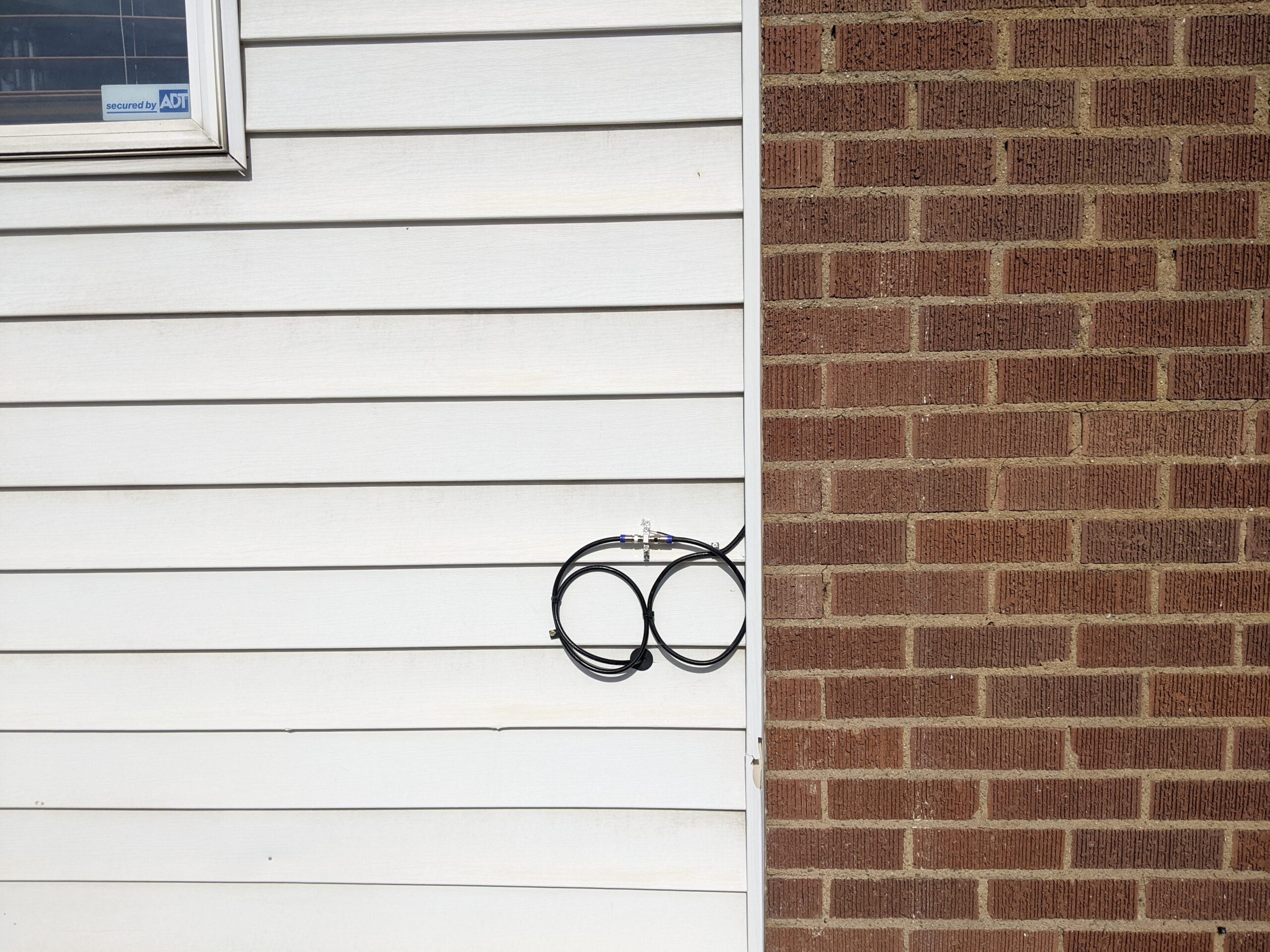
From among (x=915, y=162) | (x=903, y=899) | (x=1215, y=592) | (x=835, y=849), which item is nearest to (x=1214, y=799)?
(x=1215, y=592)

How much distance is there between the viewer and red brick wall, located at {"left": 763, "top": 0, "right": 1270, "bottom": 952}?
151cm

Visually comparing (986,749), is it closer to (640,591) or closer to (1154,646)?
(1154,646)

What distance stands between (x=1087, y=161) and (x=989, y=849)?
1.30 meters

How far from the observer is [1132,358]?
1538 mm

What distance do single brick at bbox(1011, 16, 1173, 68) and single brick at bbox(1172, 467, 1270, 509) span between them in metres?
0.73

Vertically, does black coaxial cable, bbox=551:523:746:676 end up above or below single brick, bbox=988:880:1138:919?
above

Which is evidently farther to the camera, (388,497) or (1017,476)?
(388,497)

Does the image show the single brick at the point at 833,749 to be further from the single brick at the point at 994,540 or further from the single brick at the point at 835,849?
the single brick at the point at 994,540

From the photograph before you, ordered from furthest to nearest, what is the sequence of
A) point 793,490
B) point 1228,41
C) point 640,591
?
point 640,591 < point 793,490 < point 1228,41

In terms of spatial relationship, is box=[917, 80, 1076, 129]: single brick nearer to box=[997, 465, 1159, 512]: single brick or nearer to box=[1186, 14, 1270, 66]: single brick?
box=[1186, 14, 1270, 66]: single brick

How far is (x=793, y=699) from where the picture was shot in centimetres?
164

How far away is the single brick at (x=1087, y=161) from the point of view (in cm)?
151

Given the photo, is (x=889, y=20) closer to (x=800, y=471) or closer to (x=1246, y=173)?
(x=1246, y=173)

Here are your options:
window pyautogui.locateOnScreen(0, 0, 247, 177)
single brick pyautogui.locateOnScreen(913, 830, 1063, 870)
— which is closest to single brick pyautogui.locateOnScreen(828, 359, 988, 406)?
single brick pyautogui.locateOnScreen(913, 830, 1063, 870)
